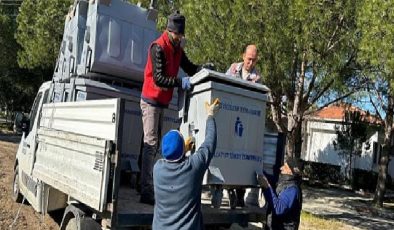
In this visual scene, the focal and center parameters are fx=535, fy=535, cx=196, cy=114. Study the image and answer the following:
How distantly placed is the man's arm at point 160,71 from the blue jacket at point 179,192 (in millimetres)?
1292

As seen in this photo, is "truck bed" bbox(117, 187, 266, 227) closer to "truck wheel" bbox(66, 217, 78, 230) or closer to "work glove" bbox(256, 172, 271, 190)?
"work glove" bbox(256, 172, 271, 190)

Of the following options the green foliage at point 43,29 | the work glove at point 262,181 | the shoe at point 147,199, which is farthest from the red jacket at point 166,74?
the green foliage at point 43,29

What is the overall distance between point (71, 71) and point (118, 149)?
158 inches

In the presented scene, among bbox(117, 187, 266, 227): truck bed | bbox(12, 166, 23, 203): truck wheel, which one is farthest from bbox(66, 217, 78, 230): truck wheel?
bbox(12, 166, 23, 203): truck wheel

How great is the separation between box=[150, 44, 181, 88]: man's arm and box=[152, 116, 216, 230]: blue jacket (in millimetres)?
1292

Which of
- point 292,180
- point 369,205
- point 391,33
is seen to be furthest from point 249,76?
point 369,205

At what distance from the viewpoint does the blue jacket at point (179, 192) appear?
159 inches

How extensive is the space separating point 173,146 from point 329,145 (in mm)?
28640

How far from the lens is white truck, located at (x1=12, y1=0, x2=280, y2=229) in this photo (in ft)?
15.2

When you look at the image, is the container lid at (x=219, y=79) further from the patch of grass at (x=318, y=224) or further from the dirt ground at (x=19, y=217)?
the patch of grass at (x=318, y=224)

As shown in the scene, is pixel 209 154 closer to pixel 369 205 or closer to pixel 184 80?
pixel 184 80

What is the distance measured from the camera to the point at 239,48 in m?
11.1

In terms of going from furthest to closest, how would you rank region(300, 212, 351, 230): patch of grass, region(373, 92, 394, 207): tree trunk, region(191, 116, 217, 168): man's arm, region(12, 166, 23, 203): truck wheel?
1. region(373, 92, 394, 207): tree trunk
2. region(300, 212, 351, 230): patch of grass
3. region(12, 166, 23, 203): truck wheel
4. region(191, 116, 217, 168): man's arm

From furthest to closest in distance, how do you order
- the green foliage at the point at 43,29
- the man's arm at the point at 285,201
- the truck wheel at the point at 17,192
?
1. the green foliage at the point at 43,29
2. the truck wheel at the point at 17,192
3. the man's arm at the point at 285,201
